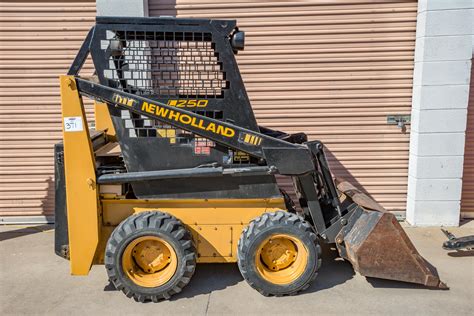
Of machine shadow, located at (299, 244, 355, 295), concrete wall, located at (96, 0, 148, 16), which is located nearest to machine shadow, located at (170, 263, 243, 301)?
machine shadow, located at (299, 244, 355, 295)

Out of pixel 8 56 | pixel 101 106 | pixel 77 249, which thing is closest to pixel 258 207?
pixel 77 249

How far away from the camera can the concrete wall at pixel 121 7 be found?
5223mm

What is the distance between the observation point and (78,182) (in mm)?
3635

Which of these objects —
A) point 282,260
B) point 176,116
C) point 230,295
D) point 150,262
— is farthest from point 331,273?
point 176,116

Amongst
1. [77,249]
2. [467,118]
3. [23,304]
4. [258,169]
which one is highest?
[467,118]

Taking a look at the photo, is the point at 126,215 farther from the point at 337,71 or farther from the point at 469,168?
the point at 469,168

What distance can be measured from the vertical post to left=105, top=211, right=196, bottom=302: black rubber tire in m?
0.24

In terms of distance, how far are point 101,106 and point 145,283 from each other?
2.17 metres

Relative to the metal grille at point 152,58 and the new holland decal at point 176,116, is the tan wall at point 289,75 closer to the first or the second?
the metal grille at point 152,58

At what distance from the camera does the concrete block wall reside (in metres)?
5.18

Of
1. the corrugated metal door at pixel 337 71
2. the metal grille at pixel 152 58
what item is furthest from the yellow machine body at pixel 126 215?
the corrugated metal door at pixel 337 71

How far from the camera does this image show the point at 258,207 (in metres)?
3.89

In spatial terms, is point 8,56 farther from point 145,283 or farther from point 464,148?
point 464,148

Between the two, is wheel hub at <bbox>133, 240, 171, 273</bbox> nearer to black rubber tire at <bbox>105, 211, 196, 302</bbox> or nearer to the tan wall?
black rubber tire at <bbox>105, 211, 196, 302</bbox>
